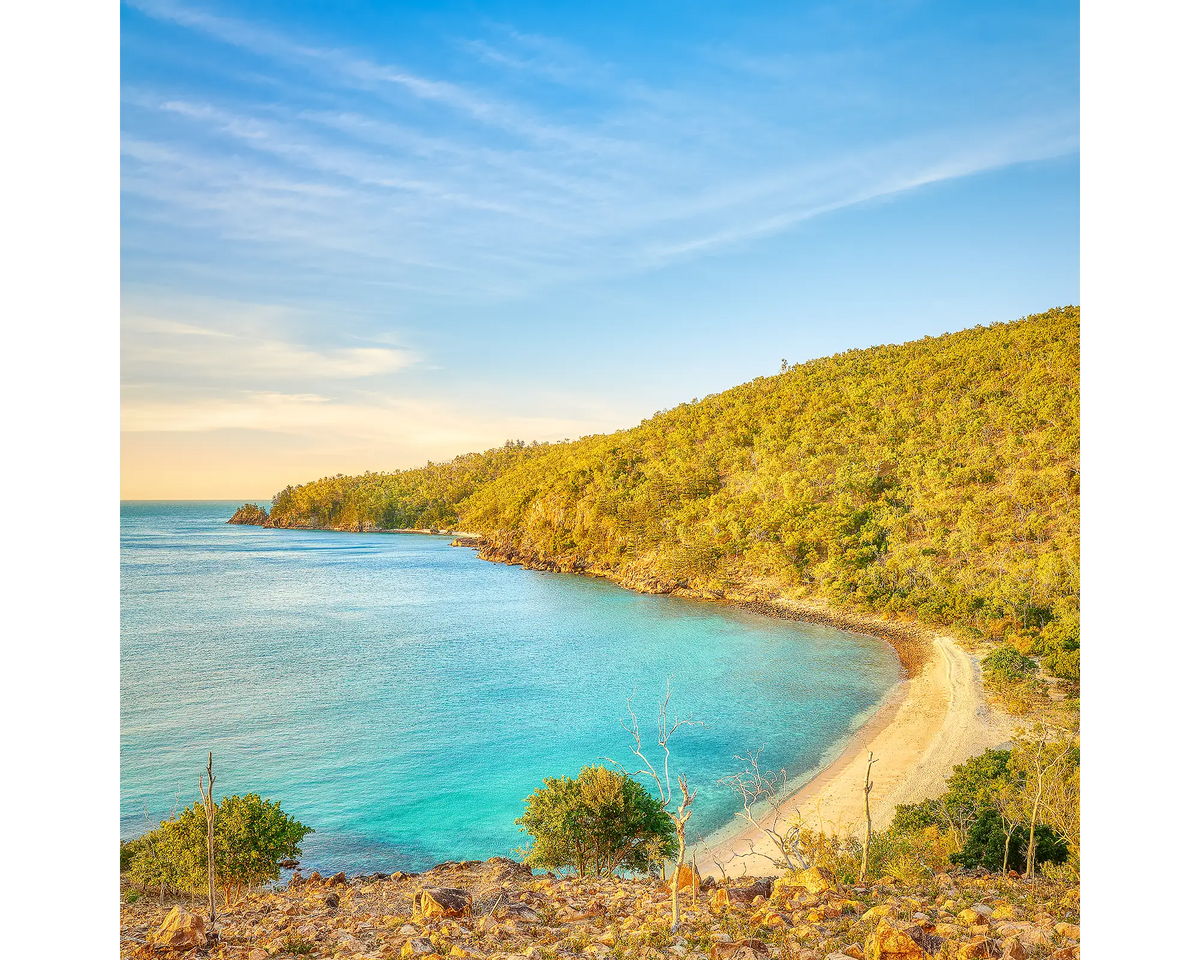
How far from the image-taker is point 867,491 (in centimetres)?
2705

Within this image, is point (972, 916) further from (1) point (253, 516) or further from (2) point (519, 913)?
(1) point (253, 516)

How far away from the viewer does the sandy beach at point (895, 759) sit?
27.9ft

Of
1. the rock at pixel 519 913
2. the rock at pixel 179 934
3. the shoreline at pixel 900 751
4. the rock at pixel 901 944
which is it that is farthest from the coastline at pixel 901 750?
the rock at pixel 179 934

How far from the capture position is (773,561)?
26812 millimetres

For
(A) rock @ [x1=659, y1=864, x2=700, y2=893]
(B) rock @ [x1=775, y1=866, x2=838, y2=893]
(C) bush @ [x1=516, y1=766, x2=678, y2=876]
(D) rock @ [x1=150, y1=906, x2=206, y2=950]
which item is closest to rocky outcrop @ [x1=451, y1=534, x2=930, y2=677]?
(C) bush @ [x1=516, y1=766, x2=678, y2=876]

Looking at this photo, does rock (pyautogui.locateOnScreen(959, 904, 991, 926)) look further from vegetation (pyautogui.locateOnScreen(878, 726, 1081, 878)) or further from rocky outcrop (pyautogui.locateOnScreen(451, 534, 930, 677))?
rocky outcrop (pyautogui.locateOnScreen(451, 534, 930, 677))

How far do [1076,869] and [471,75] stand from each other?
5817mm

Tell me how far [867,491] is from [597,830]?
23.6 metres

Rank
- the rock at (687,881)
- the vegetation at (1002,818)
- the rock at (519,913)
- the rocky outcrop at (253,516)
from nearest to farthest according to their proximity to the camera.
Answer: the rock at (519,913) < the rock at (687,881) < the vegetation at (1002,818) < the rocky outcrop at (253,516)

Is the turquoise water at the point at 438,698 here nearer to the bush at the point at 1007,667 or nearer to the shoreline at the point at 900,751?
the shoreline at the point at 900,751

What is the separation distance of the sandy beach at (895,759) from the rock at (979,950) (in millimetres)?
4130

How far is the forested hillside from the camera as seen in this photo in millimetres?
20141

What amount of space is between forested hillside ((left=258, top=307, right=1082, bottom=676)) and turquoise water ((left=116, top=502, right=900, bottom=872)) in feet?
10.5
